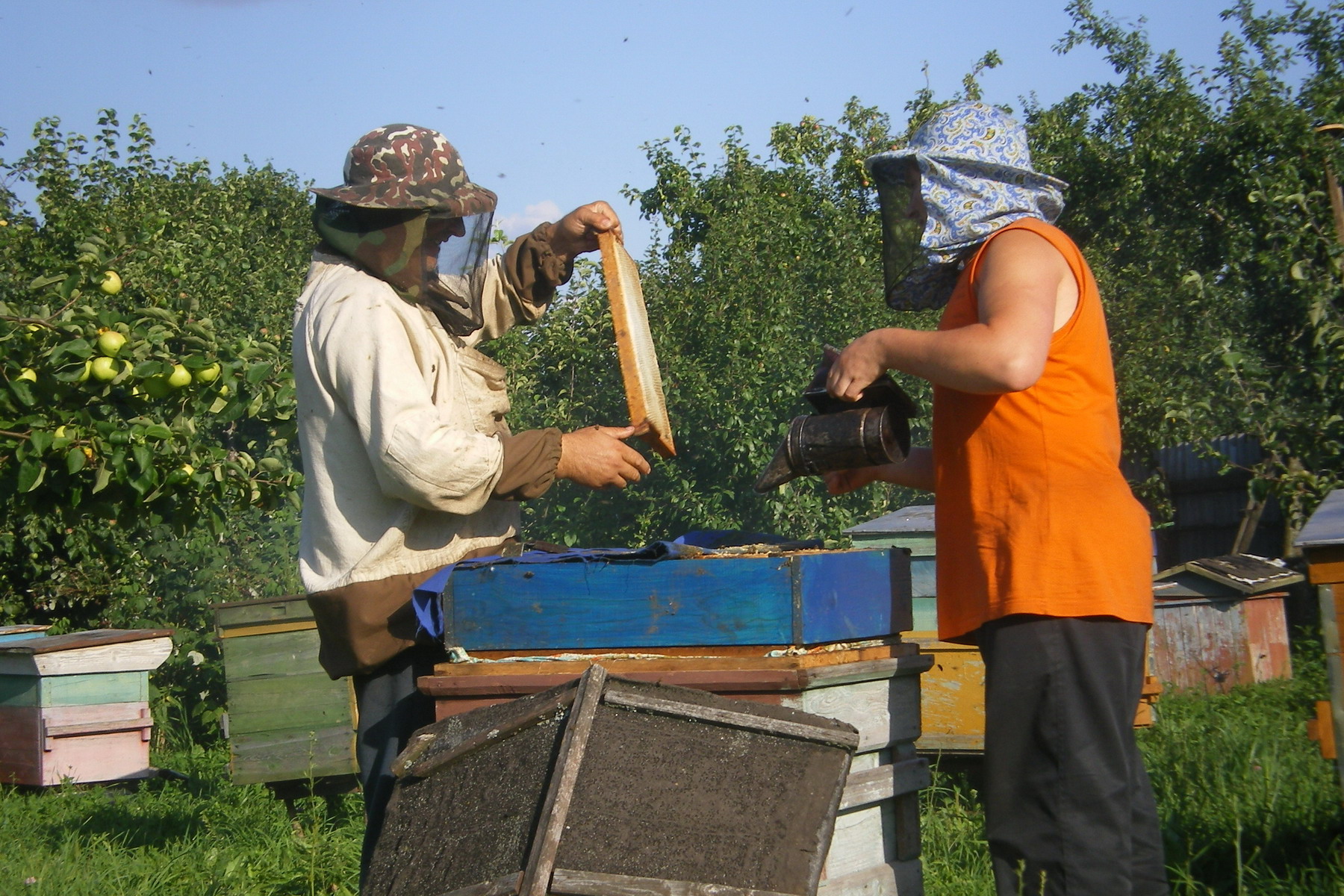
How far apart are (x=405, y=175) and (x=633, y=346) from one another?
1.78 feet

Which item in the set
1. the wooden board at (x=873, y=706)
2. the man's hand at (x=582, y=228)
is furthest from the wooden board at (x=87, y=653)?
the wooden board at (x=873, y=706)

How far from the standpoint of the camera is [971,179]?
2.09 meters

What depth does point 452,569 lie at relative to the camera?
6.83 feet

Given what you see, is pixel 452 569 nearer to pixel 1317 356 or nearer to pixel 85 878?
pixel 85 878

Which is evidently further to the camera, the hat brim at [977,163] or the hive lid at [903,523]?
the hive lid at [903,523]

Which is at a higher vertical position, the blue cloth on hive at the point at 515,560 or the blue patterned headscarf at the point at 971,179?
the blue patterned headscarf at the point at 971,179

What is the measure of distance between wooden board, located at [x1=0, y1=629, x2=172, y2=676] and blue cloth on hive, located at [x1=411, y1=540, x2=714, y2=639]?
4.14m

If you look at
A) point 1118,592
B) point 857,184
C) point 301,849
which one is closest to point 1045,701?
point 1118,592

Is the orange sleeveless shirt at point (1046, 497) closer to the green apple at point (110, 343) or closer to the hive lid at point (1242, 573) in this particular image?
the green apple at point (110, 343)

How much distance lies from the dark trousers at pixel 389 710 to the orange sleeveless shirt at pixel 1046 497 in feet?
3.20

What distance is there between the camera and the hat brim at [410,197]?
216 centimetres

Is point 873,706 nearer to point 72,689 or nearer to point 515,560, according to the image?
point 515,560

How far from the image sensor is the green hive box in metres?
4.75

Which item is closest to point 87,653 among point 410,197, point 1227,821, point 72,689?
point 72,689
